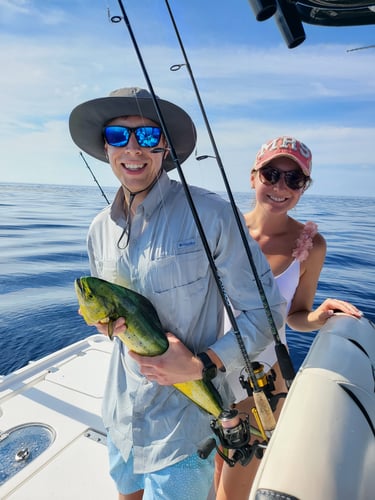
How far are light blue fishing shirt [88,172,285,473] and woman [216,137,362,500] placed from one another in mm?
663

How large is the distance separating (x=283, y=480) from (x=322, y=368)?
0.65 meters

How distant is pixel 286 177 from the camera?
225 centimetres

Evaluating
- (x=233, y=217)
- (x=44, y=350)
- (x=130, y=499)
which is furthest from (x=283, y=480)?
(x=44, y=350)

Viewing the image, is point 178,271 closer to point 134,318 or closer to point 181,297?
point 181,297

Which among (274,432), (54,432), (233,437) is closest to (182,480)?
(233,437)

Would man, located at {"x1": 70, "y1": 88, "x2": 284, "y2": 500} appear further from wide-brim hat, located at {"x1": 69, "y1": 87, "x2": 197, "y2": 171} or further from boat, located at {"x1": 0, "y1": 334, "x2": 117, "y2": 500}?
boat, located at {"x1": 0, "y1": 334, "x2": 117, "y2": 500}

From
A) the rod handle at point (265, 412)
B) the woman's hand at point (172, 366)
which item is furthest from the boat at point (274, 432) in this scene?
the woman's hand at point (172, 366)

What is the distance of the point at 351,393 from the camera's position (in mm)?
1287

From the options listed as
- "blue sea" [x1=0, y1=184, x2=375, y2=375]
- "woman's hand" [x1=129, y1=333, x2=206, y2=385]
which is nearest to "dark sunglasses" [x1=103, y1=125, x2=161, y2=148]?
"woman's hand" [x1=129, y1=333, x2=206, y2=385]

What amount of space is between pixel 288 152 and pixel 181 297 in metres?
1.24

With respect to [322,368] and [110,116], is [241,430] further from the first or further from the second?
[110,116]

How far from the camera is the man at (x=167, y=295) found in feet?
4.79

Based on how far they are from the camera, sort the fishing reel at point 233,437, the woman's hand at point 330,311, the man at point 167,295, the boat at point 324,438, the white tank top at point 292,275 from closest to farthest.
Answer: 1. the boat at point 324,438
2. the fishing reel at point 233,437
3. the man at point 167,295
4. the white tank top at point 292,275
5. the woman's hand at point 330,311

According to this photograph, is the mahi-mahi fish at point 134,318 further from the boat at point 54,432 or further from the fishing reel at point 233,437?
the boat at point 54,432
